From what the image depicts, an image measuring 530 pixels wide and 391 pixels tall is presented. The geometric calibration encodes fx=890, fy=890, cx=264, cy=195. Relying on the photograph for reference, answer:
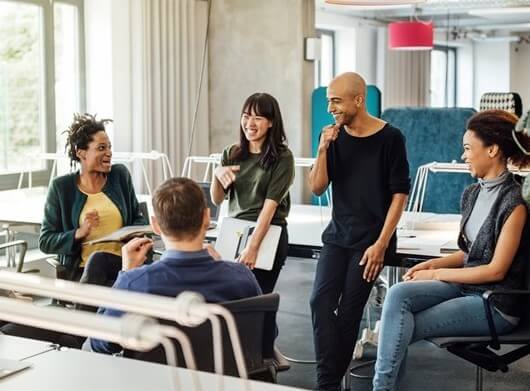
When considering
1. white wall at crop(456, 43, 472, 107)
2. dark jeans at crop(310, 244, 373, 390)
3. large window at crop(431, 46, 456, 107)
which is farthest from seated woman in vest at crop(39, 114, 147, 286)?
white wall at crop(456, 43, 472, 107)

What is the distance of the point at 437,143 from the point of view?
699 centimetres

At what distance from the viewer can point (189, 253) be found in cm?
235

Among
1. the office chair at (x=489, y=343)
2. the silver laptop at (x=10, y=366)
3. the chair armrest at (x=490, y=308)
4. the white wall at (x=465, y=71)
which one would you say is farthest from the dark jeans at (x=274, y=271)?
the white wall at (x=465, y=71)

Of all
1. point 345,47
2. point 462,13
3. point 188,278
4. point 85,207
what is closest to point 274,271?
point 85,207

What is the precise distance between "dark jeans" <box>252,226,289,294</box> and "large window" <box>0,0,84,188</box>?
3.15 metres

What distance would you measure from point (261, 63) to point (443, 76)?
32.4 feet

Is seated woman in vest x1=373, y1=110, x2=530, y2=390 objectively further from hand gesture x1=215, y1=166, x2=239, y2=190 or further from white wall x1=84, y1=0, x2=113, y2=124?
white wall x1=84, y1=0, x2=113, y2=124

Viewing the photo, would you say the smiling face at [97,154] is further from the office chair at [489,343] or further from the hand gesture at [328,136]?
the office chair at [489,343]

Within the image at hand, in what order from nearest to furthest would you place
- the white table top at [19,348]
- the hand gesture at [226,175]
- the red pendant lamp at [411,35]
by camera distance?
1. the white table top at [19,348]
2. the hand gesture at [226,175]
3. the red pendant lamp at [411,35]

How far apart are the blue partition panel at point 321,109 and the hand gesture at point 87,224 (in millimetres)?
3778

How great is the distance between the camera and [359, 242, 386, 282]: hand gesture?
3.48 meters

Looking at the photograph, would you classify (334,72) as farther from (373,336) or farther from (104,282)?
(104,282)

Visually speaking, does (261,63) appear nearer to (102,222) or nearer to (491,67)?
(102,222)

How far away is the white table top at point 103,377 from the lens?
1.89 metres
